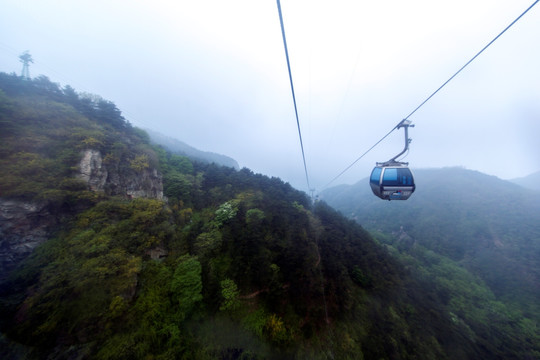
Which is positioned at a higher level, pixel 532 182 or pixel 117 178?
pixel 532 182

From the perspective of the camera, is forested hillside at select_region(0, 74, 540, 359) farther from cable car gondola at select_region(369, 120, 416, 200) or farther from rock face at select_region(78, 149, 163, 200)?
cable car gondola at select_region(369, 120, 416, 200)

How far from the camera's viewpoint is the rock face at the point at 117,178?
1123 centimetres

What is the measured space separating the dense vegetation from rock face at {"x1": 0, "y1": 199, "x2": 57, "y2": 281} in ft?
120

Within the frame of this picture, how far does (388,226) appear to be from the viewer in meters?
50.2

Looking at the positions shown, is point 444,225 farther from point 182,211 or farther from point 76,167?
A: point 76,167

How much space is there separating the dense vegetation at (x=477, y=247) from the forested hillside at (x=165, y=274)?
1.84m

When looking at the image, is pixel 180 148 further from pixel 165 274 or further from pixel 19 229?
pixel 165 274

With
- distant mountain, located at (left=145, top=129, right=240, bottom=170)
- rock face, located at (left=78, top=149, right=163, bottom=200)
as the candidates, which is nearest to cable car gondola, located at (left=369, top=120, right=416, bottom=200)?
rock face, located at (left=78, top=149, right=163, bottom=200)

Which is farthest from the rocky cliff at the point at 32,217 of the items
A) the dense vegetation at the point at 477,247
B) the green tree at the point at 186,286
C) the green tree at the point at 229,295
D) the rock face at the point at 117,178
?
the dense vegetation at the point at 477,247

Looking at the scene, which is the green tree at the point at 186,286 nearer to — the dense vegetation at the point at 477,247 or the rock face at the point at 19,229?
the rock face at the point at 19,229

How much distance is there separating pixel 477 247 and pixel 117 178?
67252mm

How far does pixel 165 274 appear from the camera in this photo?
1000 cm

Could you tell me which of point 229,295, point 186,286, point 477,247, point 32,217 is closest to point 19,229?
point 32,217

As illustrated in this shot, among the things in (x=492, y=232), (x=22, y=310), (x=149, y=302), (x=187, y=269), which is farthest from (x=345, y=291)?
(x=492, y=232)
